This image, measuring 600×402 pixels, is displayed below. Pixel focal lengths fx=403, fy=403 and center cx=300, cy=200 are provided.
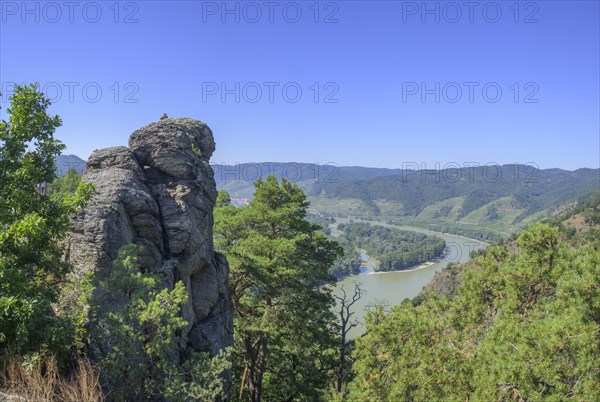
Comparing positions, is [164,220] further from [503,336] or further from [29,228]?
[503,336]

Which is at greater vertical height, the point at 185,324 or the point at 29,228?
the point at 29,228

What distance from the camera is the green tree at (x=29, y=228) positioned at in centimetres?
620

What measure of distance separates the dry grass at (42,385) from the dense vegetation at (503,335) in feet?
19.9

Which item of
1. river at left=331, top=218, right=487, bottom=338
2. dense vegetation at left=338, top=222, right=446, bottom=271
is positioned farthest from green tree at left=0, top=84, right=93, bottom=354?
dense vegetation at left=338, top=222, right=446, bottom=271

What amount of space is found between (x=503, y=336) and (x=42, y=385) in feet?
25.7

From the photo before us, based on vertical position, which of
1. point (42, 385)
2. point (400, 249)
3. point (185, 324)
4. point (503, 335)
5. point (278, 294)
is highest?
point (185, 324)

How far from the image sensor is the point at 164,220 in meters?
12.0

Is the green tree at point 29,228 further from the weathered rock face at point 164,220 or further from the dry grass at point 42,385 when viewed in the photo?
A: the weathered rock face at point 164,220

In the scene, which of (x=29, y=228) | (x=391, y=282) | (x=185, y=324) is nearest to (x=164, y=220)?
(x=29, y=228)

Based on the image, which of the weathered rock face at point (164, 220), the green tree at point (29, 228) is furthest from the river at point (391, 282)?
the green tree at point (29, 228)

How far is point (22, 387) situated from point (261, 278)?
10024 millimetres

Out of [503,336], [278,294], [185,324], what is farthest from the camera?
[278,294]

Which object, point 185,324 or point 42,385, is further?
point 185,324

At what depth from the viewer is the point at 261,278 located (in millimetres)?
15594
